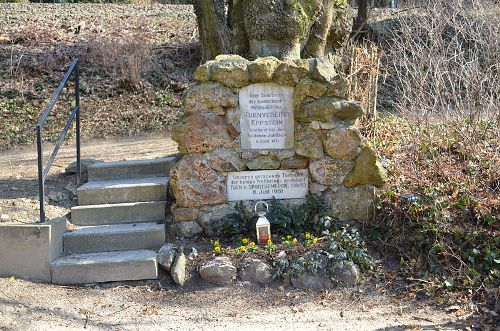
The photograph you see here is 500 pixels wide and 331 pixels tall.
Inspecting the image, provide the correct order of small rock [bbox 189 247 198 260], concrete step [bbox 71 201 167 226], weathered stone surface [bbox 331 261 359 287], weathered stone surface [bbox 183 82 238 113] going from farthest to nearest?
1. concrete step [bbox 71 201 167 226]
2. weathered stone surface [bbox 183 82 238 113]
3. small rock [bbox 189 247 198 260]
4. weathered stone surface [bbox 331 261 359 287]

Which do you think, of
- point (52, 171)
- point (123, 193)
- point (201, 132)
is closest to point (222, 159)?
point (201, 132)

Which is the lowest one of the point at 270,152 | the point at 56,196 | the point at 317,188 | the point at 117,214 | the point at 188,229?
the point at 188,229

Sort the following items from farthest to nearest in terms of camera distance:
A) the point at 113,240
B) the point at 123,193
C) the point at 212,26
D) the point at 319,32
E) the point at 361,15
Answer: the point at 361,15 < the point at 212,26 < the point at 319,32 < the point at 123,193 < the point at 113,240

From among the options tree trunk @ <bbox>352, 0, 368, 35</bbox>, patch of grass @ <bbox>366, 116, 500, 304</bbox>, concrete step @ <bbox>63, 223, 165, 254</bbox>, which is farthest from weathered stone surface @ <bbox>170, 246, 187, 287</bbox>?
tree trunk @ <bbox>352, 0, 368, 35</bbox>

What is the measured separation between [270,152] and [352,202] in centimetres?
93

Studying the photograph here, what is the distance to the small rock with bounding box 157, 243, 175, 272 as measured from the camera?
5449mm

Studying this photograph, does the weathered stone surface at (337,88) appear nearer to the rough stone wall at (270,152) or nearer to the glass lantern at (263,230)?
the rough stone wall at (270,152)

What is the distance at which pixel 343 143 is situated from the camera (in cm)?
588

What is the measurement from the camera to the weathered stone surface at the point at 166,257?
5449 mm

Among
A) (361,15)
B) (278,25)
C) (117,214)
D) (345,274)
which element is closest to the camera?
(345,274)

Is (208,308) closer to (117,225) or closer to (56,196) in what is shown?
(117,225)

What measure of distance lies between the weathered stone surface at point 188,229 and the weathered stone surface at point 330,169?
49.5 inches

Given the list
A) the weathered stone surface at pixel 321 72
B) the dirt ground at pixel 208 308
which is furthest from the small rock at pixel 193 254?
the weathered stone surface at pixel 321 72

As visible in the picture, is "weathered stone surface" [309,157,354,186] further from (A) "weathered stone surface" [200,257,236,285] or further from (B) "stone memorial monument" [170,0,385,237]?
(A) "weathered stone surface" [200,257,236,285]
